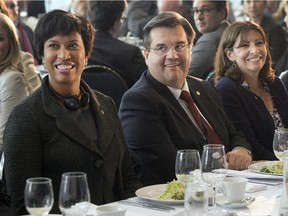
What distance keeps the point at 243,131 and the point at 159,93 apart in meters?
0.80

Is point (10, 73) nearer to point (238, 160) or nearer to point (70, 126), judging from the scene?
point (70, 126)

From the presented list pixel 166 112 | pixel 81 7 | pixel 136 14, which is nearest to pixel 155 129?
pixel 166 112

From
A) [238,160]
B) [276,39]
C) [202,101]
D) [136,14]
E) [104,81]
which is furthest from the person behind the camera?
[136,14]

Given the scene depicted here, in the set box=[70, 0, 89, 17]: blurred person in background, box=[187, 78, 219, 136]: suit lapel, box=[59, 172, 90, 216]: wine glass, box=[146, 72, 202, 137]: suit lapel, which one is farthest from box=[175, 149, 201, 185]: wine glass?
box=[70, 0, 89, 17]: blurred person in background

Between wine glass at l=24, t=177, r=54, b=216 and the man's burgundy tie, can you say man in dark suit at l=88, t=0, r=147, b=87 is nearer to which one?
the man's burgundy tie

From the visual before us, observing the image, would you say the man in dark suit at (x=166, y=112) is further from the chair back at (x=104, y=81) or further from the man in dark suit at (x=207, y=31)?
the man in dark suit at (x=207, y=31)

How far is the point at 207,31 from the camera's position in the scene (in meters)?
6.54

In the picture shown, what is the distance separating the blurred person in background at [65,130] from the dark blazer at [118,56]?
2175mm

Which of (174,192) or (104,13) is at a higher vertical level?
(104,13)

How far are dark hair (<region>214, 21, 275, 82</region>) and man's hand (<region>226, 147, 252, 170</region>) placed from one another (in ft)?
3.11

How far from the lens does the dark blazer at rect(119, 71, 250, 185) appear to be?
3.65m

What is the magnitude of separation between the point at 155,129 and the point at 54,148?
2.25 feet

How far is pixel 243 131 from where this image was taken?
14.4ft

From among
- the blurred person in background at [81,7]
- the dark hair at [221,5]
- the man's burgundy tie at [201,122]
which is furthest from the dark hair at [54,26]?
the blurred person in background at [81,7]
